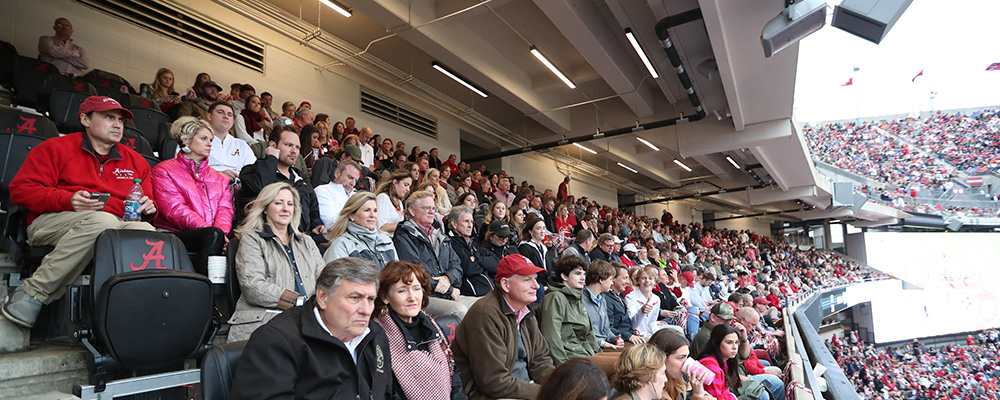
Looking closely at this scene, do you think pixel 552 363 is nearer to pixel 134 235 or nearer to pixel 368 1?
pixel 134 235

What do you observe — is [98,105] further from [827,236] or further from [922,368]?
[827,236]

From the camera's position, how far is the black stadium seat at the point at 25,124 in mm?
3266

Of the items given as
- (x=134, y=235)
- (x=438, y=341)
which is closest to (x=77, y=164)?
(x=134, y=235)

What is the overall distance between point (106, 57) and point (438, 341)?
6482 mm

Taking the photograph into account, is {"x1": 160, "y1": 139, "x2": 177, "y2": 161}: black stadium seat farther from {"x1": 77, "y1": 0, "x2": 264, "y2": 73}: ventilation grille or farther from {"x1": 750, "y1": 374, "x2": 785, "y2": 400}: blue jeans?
{"x1": 750, "y1": 374, "x2": 785, "y2": 400}: blue jeans

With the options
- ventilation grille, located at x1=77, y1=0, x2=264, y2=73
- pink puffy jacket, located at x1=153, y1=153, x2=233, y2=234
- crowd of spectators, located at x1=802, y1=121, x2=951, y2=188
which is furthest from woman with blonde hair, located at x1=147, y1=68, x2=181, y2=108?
crowd of spectators, located at x1=802, y1=121, x2=951, y2=188

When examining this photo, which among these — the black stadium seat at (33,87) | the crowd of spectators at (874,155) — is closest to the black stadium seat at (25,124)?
the black stadium seat at (33,87)

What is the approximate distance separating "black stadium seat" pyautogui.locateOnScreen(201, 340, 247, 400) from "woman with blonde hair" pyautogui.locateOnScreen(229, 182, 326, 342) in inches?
→ 28.4

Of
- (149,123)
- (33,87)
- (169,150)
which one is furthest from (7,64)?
(169,150)

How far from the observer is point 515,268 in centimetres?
268

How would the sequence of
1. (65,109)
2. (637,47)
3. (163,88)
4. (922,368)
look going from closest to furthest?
(65,109), (163,88), (637,47), (922,368)

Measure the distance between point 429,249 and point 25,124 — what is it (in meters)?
2.62

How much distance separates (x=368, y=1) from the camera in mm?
6027

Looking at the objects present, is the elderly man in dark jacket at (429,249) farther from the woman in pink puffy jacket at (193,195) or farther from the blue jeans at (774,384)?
the blue jeans at (774,384)
